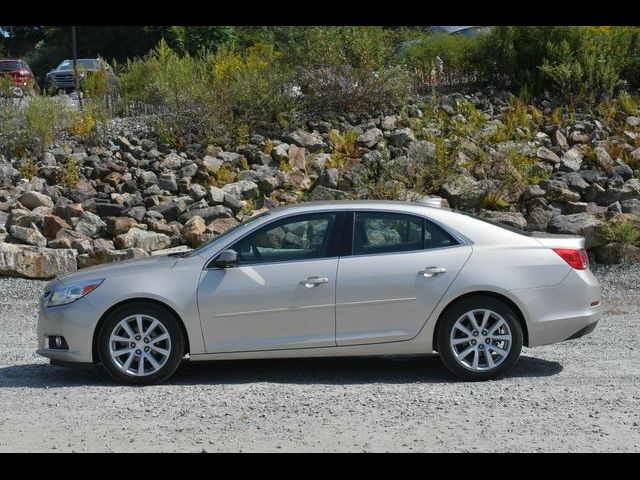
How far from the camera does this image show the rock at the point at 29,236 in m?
14.0

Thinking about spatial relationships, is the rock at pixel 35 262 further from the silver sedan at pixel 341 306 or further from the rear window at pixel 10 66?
the rear window at pixel 10 66

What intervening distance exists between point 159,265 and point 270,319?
1.05m

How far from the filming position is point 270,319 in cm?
819

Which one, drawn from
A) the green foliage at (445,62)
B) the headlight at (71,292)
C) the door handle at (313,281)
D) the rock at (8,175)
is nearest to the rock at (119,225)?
the rock at (8,175)

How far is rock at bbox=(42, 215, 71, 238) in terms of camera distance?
14273 mm

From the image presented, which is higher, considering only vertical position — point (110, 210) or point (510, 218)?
point (110, 210)

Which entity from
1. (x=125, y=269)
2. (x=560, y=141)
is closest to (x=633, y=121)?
(x=560, y=141)

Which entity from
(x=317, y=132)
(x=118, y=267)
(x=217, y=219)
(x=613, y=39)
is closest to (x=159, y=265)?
(x=118, y=267)

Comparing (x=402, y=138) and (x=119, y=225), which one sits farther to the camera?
(x=402, y=138)

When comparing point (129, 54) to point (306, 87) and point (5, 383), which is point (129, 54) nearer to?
point (306, 87)

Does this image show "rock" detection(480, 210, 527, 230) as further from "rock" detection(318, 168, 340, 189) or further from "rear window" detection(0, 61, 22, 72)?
"rear window" detection(0, 61, 22, 72)

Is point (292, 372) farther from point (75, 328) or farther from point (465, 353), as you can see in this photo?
point (75, 328)

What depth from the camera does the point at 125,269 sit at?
8.43 m

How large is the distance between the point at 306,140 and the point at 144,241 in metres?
4.11
